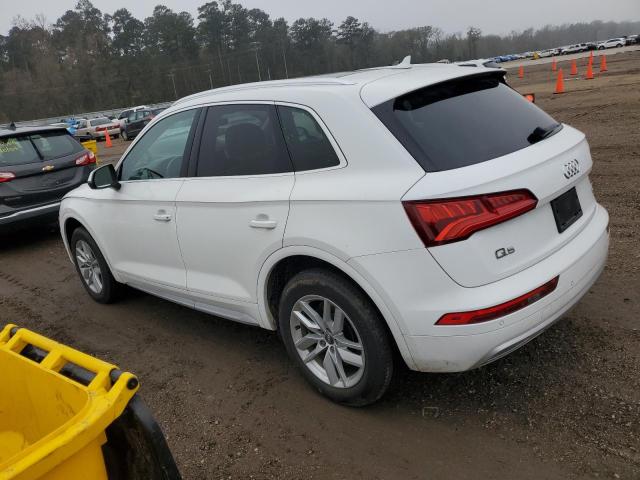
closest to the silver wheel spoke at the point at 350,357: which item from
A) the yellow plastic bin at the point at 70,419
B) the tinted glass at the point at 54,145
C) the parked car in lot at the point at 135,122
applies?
the yellow plastic bin at the point at 70,419

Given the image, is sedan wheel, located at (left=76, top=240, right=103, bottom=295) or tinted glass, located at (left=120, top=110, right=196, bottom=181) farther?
sedan wheel, located at (left=76, top=240, right=103, bottom=295)

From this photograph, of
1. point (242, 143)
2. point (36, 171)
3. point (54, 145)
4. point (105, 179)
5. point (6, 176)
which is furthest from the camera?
point (54, 145)

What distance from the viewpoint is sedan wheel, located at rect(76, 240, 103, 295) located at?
16.4 feet

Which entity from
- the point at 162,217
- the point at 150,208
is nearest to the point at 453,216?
the point at 162,217

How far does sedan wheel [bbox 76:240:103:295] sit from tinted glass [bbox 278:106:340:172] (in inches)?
106

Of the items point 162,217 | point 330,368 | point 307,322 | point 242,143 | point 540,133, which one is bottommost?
point 330,368

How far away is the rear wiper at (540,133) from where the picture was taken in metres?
2.88

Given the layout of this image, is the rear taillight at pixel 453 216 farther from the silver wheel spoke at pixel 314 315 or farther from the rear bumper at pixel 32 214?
the rear bumper at pixel 32 214

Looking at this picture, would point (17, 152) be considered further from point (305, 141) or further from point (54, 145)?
point (305, 141)

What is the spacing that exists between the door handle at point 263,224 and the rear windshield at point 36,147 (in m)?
5.92

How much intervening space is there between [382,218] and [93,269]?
354 cm

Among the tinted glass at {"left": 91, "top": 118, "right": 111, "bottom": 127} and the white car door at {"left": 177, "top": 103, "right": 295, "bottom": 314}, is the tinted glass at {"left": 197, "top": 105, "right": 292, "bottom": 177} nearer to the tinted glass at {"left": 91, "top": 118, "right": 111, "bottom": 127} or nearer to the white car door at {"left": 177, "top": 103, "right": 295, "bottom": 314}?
the white car door at {"left": 177, "top": 103, "right": 295, "bottom": 314}

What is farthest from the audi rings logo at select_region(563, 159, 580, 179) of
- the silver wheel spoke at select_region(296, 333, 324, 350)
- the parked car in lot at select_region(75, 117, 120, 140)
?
the parked car in lot at select_region(75, 117, 120, 140)

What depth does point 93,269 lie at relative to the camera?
5070 millimetres
